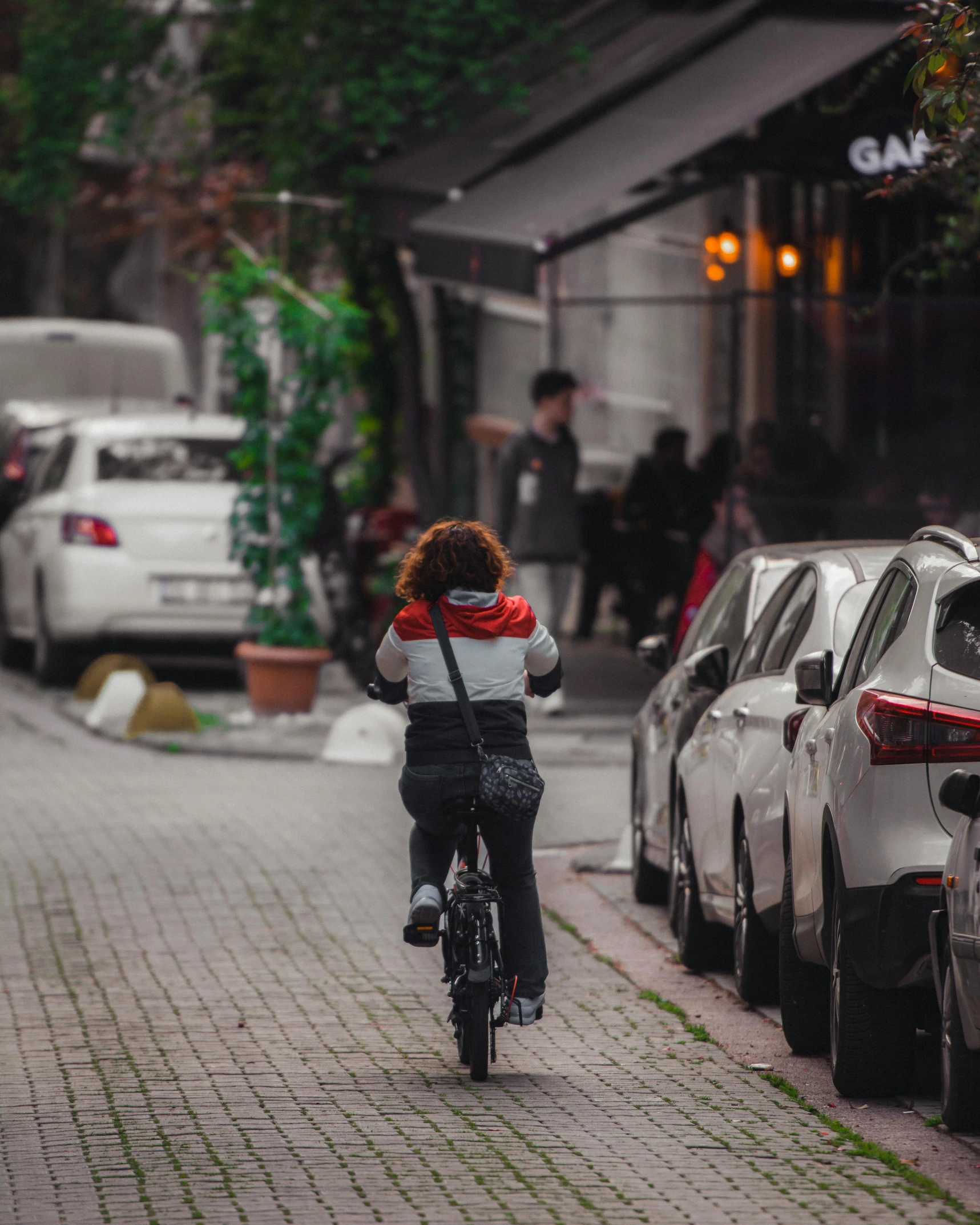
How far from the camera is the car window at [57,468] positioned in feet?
59.4

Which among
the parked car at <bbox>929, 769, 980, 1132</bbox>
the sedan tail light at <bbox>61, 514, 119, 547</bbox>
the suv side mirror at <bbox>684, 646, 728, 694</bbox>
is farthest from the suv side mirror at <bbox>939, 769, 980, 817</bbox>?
the sedan tail light at <bbox>61, 514, 119, 547</bbox>

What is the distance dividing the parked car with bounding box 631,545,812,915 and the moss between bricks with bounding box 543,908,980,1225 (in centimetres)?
145

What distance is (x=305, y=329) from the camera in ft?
52.8

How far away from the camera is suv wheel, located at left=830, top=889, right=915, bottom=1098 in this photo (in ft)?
21.4

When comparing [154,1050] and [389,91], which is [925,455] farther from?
[154,1050]

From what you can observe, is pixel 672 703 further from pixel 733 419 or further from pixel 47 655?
pixel 47 655

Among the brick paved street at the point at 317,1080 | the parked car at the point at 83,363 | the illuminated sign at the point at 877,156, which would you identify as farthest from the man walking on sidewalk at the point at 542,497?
the parked car at the point at 83,363

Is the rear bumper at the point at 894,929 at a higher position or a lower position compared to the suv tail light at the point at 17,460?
lower

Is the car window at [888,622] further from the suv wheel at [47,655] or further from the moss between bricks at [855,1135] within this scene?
the suv wheel at [47,655]

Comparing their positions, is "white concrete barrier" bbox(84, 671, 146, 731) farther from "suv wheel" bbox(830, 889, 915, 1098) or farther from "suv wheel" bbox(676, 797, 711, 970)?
"suv wheel" bbox(830, 889, 915, 1098)

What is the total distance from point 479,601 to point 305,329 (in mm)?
9071

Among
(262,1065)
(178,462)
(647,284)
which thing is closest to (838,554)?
(262,1065)

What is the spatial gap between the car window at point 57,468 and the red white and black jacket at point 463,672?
437 inches

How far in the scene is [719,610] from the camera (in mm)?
9977
